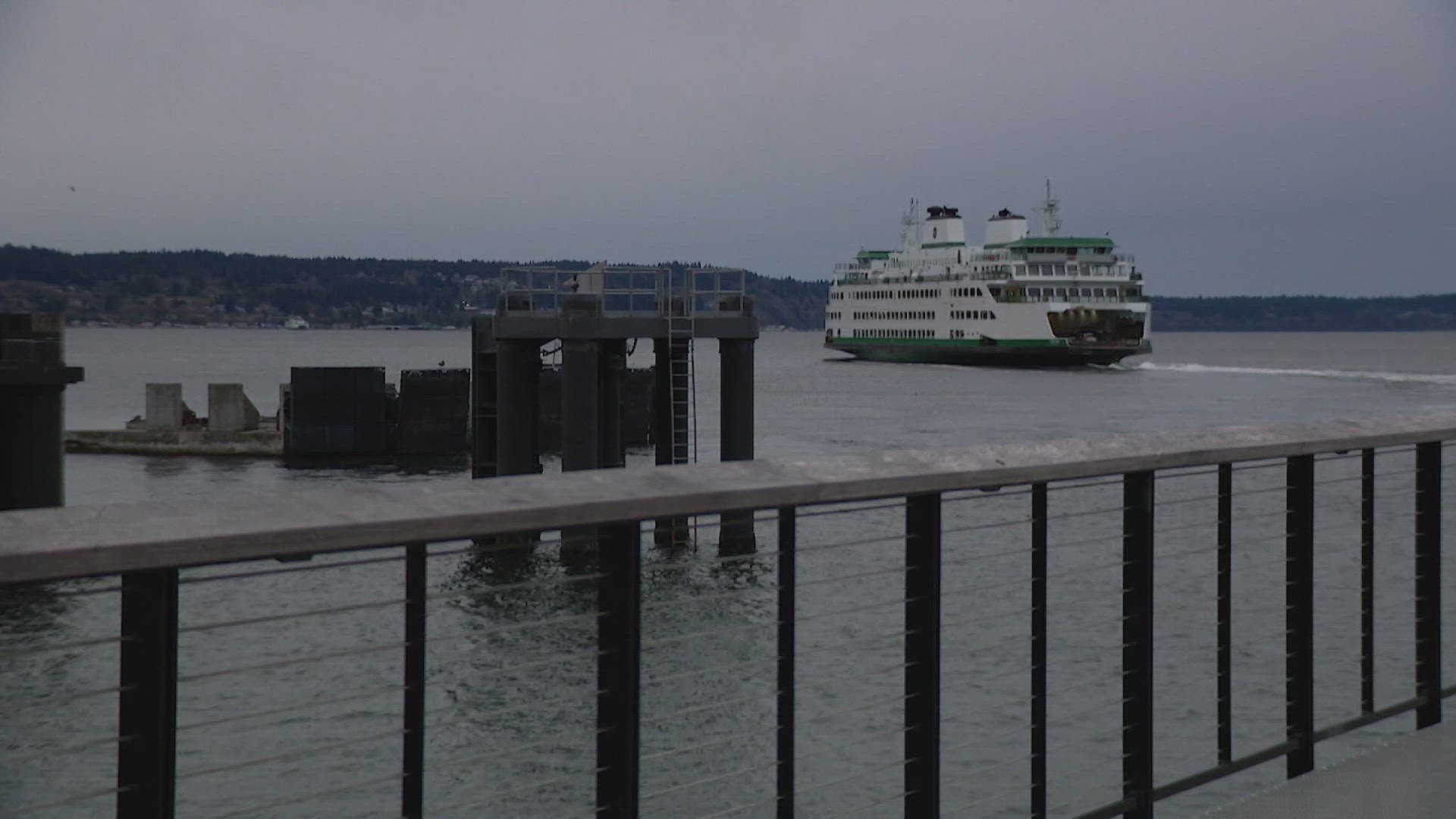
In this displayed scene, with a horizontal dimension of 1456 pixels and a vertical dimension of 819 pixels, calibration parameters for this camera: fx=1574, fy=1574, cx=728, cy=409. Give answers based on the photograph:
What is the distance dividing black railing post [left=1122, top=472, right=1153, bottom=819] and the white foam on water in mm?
90859

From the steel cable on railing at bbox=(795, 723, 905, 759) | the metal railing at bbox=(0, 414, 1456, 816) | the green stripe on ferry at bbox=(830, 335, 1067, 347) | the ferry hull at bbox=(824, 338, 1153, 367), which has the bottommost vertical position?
the steel cable on railing at bbox=(795, 723, 905, 759)

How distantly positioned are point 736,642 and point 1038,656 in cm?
1319

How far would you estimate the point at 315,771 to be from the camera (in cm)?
1165

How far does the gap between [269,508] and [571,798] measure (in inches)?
362

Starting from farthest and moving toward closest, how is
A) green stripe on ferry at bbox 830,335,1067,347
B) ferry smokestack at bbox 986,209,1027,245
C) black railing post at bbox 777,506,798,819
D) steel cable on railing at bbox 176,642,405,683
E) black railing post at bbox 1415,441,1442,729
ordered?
ferry smokestack at bbox 986,209,1027,245 → green stripe on ferry at bbox 830,335,1067,347 → black railing post at bbox 1415,441,1442,729 → black railing post at bbox 777,506,798,819 → steel cable on railing at bbox 176,642,405,683

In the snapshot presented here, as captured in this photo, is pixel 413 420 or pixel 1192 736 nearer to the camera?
pixel 1192 736

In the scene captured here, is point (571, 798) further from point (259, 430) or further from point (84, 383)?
point (84, 383)

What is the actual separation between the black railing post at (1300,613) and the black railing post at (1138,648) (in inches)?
23.0

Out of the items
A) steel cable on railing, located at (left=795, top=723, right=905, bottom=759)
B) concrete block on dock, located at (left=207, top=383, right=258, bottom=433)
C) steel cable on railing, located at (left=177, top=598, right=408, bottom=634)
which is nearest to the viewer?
steel cable on railing, located at (left=177, top=598, right=408, bottom=634)

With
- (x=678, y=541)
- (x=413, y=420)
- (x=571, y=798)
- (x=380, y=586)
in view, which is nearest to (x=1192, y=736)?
(x=571, y=798)

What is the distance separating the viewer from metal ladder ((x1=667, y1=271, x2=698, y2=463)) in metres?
24.2

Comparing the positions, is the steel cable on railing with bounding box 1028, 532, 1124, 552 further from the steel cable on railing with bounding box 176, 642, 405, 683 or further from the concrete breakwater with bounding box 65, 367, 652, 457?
the concrete breakwater with bounding box 65, 367, 652, 457

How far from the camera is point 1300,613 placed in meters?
4.18

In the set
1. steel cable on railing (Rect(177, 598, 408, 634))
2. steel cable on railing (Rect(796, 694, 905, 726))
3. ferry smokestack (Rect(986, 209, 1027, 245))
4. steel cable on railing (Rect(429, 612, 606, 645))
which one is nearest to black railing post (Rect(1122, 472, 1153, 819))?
steel cable on railing (Rect(796, 694, 905, 726))
